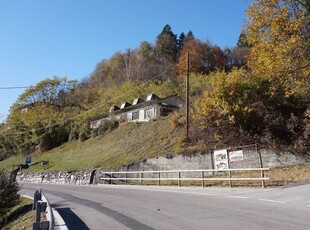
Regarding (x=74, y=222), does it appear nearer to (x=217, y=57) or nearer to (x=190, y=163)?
(x=190, y=163)

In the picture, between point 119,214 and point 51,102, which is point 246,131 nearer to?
point 119,214

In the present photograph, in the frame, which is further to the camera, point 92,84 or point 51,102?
point 92,84

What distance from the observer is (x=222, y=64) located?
7656cm

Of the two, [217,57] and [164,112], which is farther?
[217,57]

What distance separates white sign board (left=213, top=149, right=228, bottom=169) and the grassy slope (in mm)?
6358

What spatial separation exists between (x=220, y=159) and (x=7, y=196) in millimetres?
13457

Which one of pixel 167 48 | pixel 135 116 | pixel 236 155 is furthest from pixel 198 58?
pixel 236 155

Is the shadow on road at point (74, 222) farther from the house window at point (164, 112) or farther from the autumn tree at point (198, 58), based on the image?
the autumn tree at point (198, 58)

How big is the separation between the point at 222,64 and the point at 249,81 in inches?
1944

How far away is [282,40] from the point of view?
74.5 ft

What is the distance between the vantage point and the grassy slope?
32.5 m

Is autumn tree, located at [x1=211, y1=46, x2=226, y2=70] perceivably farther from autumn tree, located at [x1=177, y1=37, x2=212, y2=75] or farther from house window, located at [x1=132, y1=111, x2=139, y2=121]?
house window, located at [x1=132, y1=111, x2=139, y2=121]

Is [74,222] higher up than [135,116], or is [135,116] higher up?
[135,116]

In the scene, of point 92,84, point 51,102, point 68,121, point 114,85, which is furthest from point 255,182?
point 92,84
